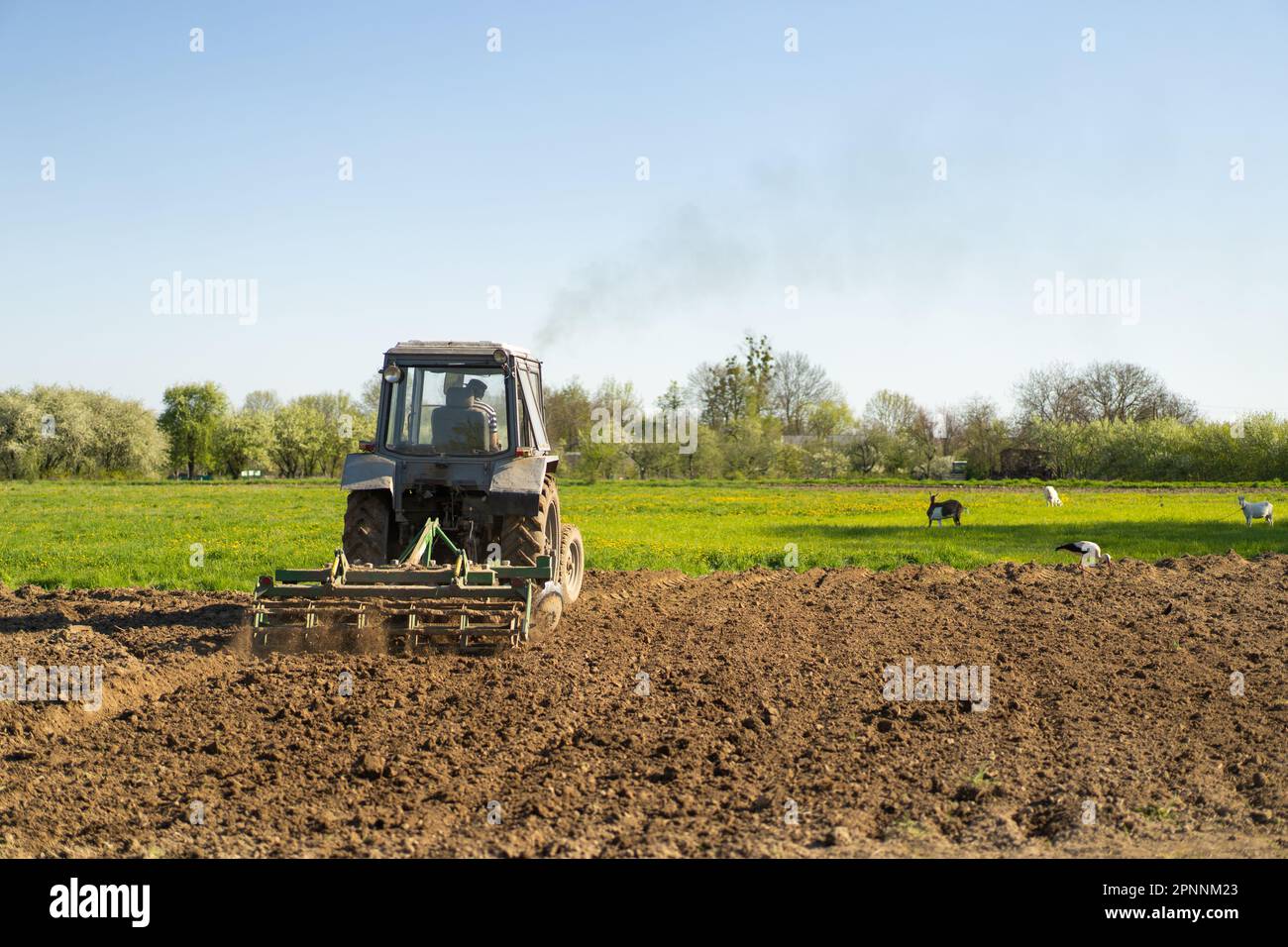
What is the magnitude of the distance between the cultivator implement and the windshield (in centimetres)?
195

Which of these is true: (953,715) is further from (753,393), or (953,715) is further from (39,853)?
(753,393)

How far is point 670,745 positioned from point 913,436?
57.5 m

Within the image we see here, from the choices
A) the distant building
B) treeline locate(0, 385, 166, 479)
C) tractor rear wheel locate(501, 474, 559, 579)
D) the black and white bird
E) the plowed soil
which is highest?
treeline locate(0, 385, 166, 479)

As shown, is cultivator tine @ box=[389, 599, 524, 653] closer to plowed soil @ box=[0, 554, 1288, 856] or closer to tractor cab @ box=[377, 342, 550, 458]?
plowed soil @ box=[0, 554, 1288, 856]

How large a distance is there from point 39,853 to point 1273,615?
35.9 ft

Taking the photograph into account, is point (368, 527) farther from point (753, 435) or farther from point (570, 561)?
point (753, 435)

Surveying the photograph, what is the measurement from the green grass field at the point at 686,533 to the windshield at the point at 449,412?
14.0ft

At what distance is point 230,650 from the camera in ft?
28.9

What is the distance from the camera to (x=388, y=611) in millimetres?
8016

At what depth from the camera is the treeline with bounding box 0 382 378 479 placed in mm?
65438

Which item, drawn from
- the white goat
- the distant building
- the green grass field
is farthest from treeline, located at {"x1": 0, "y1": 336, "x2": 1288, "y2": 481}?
the white goat

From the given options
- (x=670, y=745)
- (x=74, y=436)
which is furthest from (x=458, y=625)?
(x=74, y=436)

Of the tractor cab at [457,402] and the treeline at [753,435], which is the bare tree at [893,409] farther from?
the tractor cab at [457,402]
